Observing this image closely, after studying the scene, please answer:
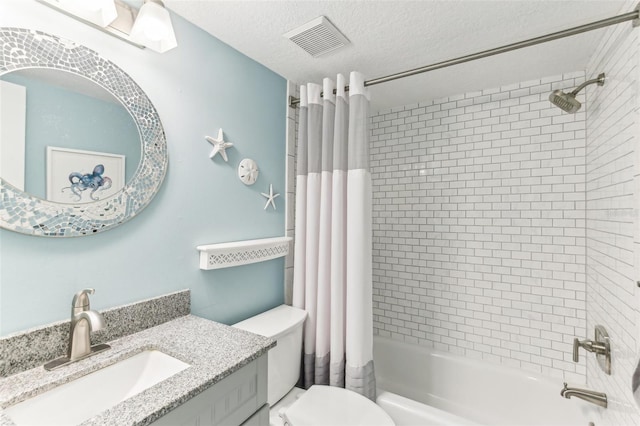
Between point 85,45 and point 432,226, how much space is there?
90.2 inches

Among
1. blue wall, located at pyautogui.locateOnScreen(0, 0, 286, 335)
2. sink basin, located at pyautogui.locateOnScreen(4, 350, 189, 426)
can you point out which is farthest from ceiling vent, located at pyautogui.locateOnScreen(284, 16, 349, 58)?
sink basin, located at pyautogui.locateOnScreen(4, 350, 189, 426)

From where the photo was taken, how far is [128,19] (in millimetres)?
1192

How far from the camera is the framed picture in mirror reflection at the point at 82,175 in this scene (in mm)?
1001

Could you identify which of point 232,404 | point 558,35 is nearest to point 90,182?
point 232,404

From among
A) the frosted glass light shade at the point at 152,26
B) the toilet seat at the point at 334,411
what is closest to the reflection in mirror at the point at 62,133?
the frosted glass light shade at the point at 152,26

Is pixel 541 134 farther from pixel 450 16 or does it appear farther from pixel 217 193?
pixel 217 193

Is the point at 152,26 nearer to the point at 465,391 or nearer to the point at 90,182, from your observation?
the point at 90,182

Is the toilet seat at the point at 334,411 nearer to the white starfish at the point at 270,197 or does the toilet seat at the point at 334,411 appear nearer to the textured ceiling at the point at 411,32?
the white starfish at the point at 270,197

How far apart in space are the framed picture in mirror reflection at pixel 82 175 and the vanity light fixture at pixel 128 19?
466mm

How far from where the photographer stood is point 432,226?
2.42 m

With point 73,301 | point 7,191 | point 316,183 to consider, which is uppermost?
point 316,183

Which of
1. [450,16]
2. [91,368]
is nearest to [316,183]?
[450,16]

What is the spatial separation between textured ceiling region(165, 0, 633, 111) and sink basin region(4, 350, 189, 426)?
145 cm

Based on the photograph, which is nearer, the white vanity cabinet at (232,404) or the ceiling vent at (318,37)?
the white vanity cabinet at (232,404)
